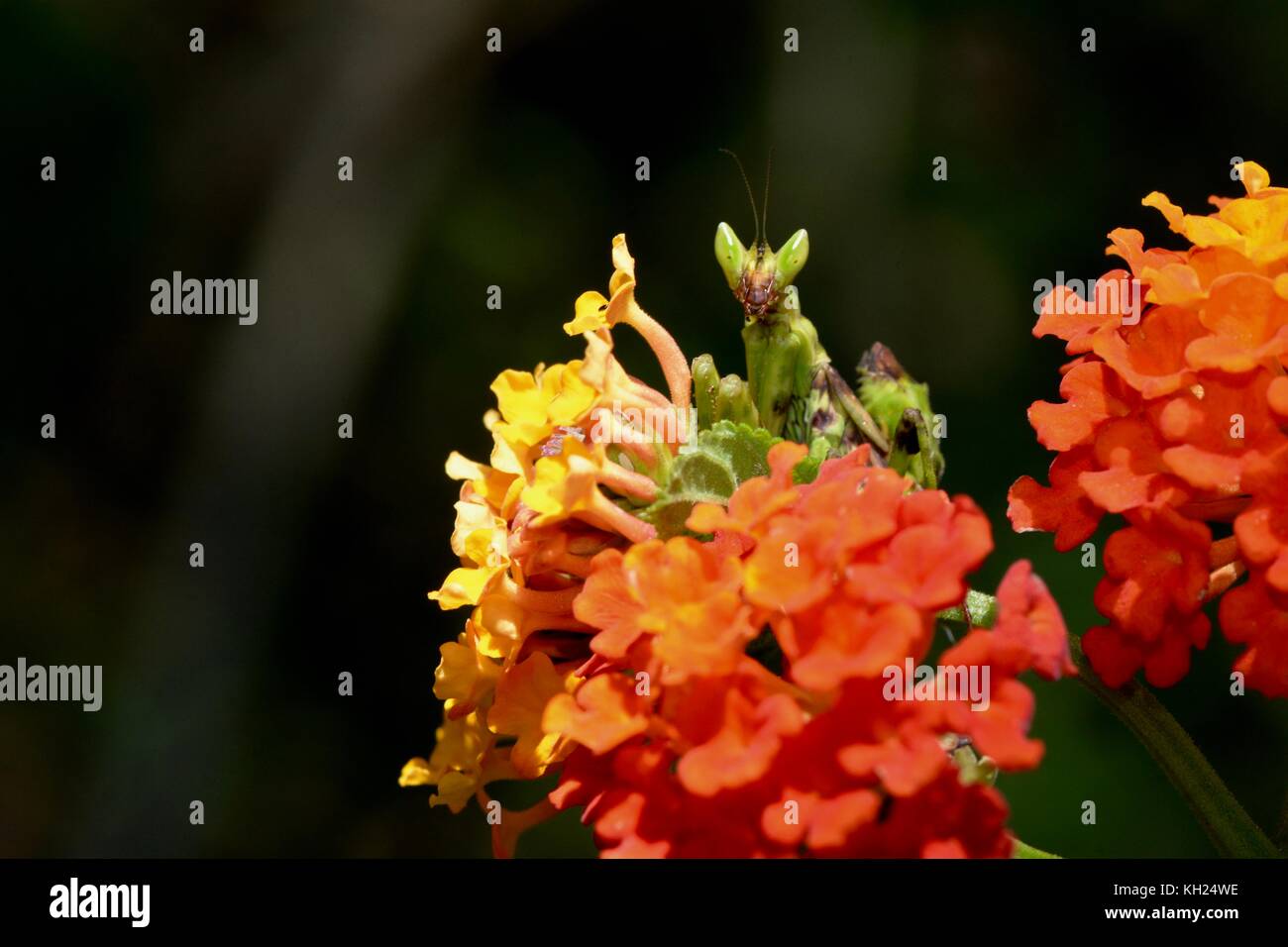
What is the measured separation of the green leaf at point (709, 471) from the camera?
1.52 metres

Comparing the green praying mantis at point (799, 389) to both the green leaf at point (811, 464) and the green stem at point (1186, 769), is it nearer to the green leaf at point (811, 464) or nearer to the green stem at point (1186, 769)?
the green leaf at point (811, 464)

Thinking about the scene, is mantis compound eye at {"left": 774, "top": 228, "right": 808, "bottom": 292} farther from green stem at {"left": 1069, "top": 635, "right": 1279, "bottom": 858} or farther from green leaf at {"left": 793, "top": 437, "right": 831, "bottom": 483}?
green stem at {"left": 1069, "top": 635, "right": 1279, "bottom": 858}

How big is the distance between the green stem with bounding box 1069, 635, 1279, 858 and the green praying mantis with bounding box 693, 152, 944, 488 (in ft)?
1.45

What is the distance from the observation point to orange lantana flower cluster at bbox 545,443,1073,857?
116cm

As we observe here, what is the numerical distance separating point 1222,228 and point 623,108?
3.15 metres

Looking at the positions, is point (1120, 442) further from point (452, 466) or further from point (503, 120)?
point (503, 120)

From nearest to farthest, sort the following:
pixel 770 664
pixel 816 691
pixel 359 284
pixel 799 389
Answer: pixel 816 691 < pixel 770 664 < pixel 799 389 < pixel 359 284

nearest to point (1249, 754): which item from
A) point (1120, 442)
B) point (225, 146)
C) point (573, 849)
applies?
point (573, 849)

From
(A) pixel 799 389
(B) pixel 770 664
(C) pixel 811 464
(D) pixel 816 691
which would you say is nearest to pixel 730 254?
(A) pixel 799 389

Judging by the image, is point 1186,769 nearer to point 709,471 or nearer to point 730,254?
point 709,471

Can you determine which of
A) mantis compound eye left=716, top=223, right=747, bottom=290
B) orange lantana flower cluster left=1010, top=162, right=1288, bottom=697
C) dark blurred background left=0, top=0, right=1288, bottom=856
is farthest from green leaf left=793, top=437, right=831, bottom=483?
dark blurred background left=0, top=0, right=1288, bottom=856

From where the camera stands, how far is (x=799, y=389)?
1823mm

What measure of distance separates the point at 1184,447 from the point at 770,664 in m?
0.50

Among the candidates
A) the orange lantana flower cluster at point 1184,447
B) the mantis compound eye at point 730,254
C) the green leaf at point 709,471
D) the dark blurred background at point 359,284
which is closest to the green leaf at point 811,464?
the green leaf at point 709,471
